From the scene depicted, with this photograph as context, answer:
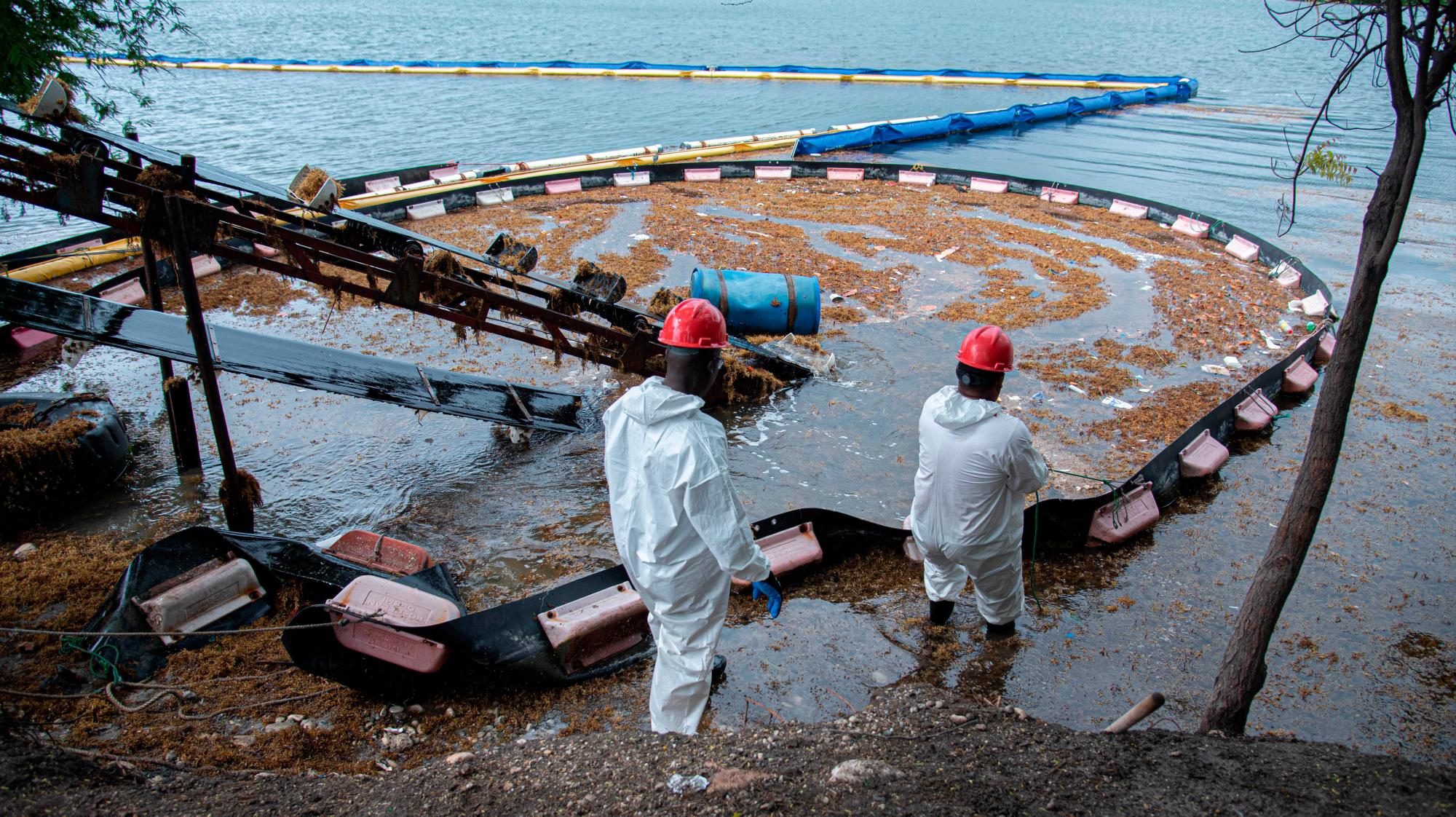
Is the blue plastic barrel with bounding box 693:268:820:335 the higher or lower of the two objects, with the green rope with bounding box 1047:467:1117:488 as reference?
higher

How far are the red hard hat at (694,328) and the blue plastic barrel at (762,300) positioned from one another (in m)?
5.85

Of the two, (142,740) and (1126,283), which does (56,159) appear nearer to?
(142,740)

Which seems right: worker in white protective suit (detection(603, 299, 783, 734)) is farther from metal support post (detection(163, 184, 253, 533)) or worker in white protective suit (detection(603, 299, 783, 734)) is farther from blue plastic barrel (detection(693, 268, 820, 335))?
blue plastic barrel (detection(693, 268, 820, 335))

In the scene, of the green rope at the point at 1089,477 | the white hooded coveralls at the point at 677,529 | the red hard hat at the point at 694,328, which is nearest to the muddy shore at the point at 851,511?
the green rope at the point at 1089,477

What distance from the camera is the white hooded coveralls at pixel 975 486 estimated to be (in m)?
4.35

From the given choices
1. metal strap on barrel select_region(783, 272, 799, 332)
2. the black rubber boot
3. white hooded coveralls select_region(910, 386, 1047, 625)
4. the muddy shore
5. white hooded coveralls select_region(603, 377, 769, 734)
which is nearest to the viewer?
white hooded coveralls select_region(603, 377, 769, 734)

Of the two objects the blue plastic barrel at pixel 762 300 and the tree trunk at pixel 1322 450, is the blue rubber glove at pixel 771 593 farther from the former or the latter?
the blue plastic barrel at pixel 762 300

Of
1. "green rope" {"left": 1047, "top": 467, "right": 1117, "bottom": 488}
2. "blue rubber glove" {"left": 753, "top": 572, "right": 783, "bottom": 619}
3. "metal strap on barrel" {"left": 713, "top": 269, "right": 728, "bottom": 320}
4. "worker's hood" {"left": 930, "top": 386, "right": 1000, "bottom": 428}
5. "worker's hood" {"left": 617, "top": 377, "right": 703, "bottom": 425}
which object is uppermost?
"worker's hood" {"left": 617, "top": 377, "right": 703, "bottom": 425}

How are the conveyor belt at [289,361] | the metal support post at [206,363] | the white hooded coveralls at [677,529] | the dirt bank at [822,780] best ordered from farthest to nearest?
the conveyor belt at [289,361] → the metal support post at [206,363] → the white hooded coveralls at [677,529] → the dirt bank at [822,780]

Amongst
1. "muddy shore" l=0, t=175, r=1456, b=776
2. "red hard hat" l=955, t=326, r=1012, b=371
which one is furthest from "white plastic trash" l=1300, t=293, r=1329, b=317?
"red hard hat" l=955, t=326, r=1012, b=371

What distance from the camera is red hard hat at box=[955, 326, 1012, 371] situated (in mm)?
4367

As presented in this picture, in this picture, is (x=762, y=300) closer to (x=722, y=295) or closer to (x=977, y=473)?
(x=722, y=295)

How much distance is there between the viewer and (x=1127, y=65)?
Answer: 44.1 metres

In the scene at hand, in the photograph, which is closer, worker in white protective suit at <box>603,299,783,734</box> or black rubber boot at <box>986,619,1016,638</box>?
worker in white protective suit at <box>603,299,783,734</box>
